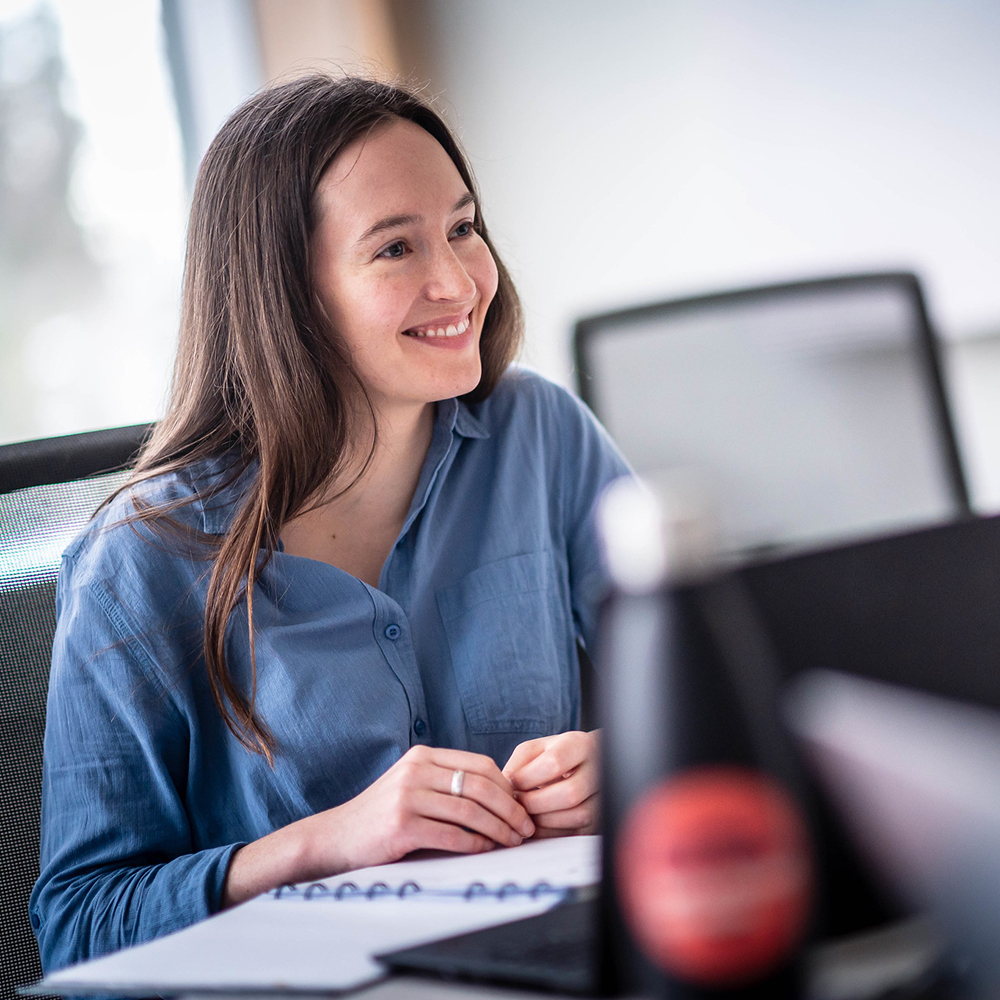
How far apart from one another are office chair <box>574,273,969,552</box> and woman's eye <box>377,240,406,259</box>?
350 millimetres

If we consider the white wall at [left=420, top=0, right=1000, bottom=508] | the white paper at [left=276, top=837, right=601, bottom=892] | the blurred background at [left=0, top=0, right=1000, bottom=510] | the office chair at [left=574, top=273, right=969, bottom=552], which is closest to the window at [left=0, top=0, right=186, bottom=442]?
the blurred background at [left=0, top=0, right=1000, bottom=510]

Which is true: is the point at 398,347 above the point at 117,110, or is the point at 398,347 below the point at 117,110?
below

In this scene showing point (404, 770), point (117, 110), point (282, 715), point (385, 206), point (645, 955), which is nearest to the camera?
point (645, 955)

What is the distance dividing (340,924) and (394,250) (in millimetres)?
745

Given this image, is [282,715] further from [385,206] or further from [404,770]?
[385,206]

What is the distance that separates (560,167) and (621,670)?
8.19 feet

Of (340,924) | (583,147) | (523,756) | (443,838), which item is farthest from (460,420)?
(583,147)

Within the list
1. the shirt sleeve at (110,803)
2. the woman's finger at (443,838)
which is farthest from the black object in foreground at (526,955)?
the shirt sleeve at (110,803)

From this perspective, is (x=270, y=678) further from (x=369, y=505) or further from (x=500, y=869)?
(x=500, y=869)

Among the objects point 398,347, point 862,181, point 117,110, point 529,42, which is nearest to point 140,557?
point 398,347

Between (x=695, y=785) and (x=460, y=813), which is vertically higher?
(x=695, y=785)

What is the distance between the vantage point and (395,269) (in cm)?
112

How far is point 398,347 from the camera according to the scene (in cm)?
113

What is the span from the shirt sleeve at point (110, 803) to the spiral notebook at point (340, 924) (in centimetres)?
20
